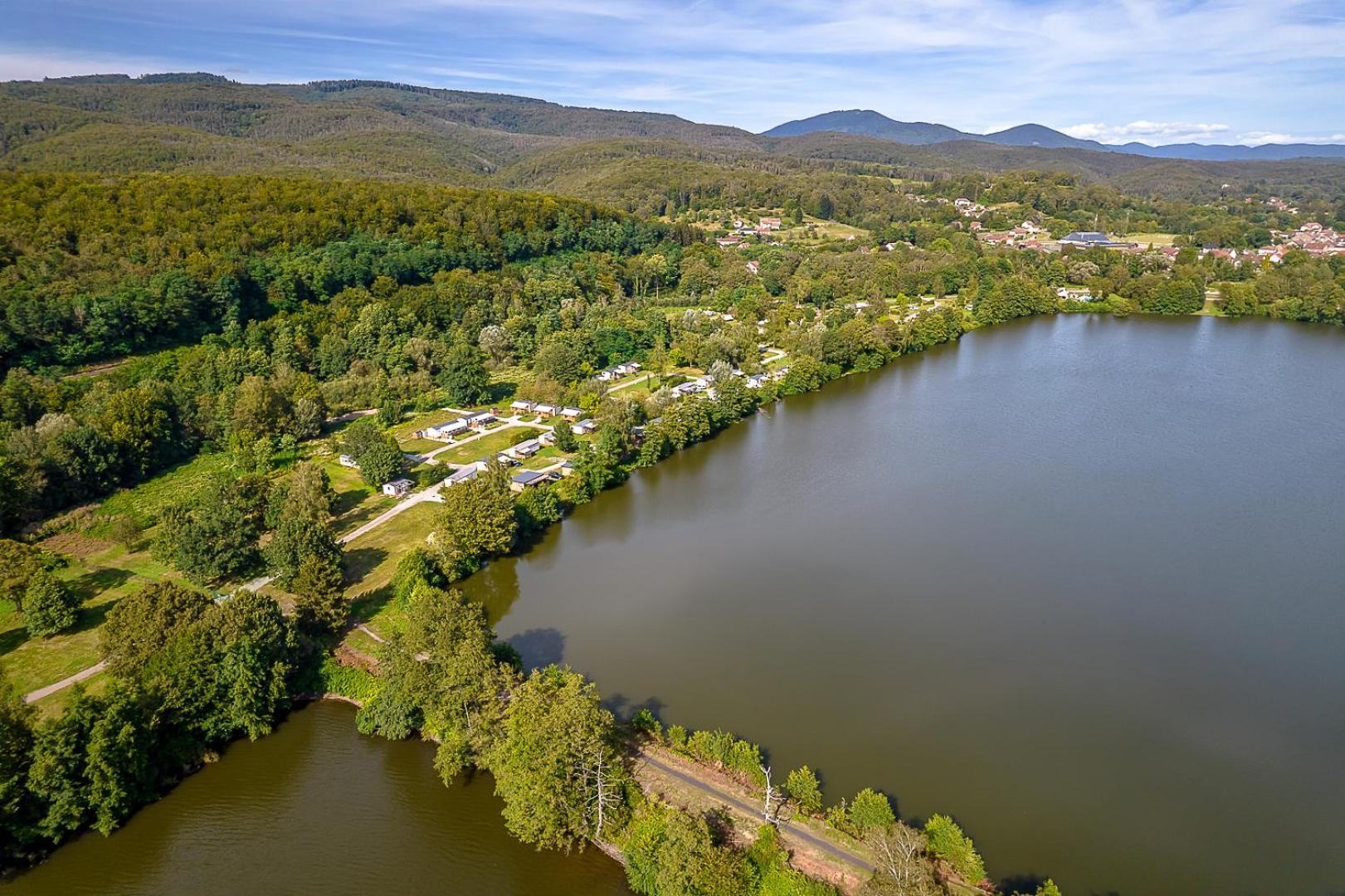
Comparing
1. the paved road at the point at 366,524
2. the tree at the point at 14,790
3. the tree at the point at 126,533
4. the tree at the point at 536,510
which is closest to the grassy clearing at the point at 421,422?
the paved road at the point at 366,524

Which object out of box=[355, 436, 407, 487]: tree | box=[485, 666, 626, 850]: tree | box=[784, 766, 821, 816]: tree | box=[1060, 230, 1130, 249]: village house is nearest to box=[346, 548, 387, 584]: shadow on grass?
box=[355, 436, 407, 487]: tree

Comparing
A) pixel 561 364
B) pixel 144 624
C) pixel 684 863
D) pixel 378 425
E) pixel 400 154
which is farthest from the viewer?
pixel 400 154

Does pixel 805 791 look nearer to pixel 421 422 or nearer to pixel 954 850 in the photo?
pixel 954 850

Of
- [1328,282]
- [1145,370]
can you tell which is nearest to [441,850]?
[1145,370]

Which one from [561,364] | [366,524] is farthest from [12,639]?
[561,364]

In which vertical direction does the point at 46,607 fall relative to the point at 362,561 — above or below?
above

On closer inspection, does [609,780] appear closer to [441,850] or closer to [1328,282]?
[441,850]

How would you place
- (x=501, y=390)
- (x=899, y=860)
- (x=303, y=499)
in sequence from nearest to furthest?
(x=899, y=860) < (x=303, y=499) < (x=501, y=390)

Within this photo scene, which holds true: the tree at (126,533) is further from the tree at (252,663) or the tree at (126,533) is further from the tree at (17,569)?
the tree at (252,663)
